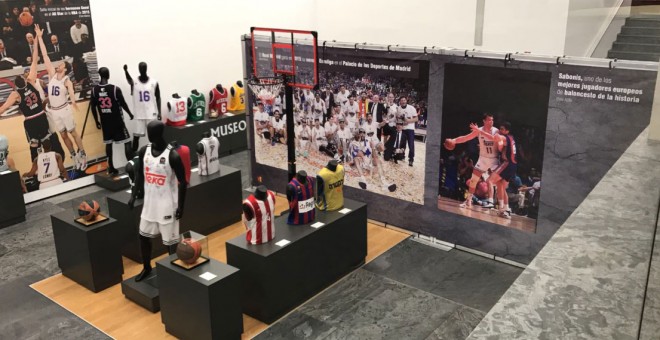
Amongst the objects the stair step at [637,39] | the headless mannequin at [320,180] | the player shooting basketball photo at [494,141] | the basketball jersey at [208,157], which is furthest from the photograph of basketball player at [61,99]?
the stair step at [637,39]

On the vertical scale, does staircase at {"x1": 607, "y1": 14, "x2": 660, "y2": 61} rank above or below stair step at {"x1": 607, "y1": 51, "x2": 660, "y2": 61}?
above

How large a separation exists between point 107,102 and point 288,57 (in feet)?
11.0

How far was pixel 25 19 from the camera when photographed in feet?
28.0

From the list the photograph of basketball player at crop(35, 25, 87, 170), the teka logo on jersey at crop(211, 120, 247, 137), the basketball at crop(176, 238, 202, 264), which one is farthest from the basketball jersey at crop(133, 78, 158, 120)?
the basketball at crop(176, 238, 202, 264)

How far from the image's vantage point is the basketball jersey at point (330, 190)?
6.38 meters

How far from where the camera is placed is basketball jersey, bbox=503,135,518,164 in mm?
6457

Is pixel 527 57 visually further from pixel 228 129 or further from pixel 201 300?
pixel 228 129

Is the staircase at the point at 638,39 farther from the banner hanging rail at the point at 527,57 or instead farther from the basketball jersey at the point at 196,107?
the basketball jersey at the point at 196,107

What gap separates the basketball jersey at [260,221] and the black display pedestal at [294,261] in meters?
0.08

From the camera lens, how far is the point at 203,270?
5.16 m

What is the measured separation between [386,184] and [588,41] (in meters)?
4.34

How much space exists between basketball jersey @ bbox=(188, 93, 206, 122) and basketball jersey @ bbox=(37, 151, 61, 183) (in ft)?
8.05

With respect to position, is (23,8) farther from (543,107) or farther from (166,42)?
(543,107)

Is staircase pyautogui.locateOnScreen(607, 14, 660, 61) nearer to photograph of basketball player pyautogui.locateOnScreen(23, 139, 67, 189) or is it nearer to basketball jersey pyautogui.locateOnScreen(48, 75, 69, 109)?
basketball jersey pyautogui.locateOnScreen(48, 75, 69, 109)
